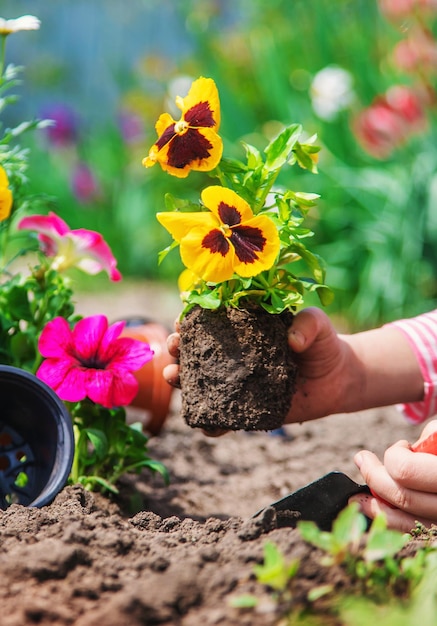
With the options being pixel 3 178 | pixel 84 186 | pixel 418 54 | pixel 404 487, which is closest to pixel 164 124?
pixel 3 178

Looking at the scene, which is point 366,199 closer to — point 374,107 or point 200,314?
point 374,107

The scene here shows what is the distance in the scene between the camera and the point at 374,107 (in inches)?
141

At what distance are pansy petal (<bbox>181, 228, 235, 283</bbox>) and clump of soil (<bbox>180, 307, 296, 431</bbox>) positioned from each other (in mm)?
106

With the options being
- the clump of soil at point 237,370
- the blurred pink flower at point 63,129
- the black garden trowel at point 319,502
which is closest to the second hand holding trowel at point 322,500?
the black garden trowel at point 319,502

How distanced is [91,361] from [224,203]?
434mm

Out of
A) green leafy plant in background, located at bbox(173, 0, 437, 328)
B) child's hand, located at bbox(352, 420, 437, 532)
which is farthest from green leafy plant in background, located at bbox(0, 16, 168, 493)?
green leafy plant in background, located at bbox(173, 0, 437, 328)

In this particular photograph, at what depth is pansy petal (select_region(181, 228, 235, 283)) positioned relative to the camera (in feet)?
4.44

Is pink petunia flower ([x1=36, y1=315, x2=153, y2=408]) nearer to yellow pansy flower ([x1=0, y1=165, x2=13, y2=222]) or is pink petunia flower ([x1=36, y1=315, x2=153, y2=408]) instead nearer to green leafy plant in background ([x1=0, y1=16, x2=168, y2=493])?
green leafy plant in background ([x1=0, y1=16, x2=168, y2=493])

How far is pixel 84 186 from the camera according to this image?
489 cm

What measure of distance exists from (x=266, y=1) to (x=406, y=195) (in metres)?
2.43

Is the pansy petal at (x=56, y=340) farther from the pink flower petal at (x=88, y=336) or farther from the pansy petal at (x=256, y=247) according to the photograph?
the pansy petal at (x=256, y=247)

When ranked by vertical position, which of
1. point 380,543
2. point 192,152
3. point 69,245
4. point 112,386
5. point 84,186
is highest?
point 192,152

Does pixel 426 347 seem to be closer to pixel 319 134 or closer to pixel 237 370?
pixel 237 370

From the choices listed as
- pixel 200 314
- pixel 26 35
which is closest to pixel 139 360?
pixel 200 314
